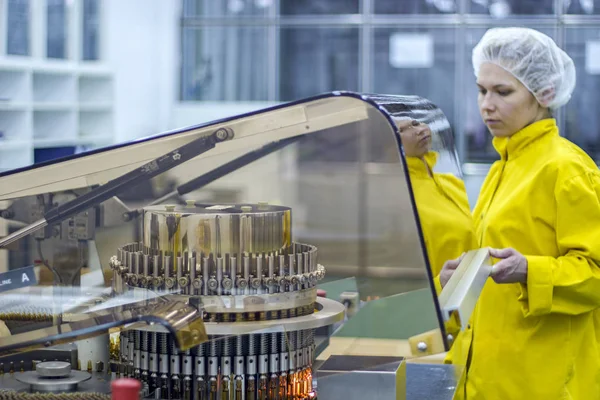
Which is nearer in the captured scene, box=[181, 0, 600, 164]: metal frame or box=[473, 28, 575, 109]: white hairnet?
box=[473, 28, 575, 109]: white hairnet

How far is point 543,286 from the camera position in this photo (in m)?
1.60

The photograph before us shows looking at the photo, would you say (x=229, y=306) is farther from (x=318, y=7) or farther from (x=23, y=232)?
(x=318, y=7)

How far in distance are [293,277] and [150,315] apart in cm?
21

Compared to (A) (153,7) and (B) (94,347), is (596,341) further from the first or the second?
(A) (153,7)

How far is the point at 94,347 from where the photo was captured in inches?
50.1

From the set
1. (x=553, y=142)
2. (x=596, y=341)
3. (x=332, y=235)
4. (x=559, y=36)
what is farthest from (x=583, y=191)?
(x=559, y=36)

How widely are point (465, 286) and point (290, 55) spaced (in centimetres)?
781

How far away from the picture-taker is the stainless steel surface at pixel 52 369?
1.19 meters

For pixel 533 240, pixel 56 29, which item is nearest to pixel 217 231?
pixel 533 240

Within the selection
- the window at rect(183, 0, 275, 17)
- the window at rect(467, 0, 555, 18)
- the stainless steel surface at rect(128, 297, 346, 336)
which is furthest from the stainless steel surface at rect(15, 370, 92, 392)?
the window at rect(183, 0, 275, 17)

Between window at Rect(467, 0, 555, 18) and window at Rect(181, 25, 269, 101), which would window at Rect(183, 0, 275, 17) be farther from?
window at Rect(467, 0, 555, 18)

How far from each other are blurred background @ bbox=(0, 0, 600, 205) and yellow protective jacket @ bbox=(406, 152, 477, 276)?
19.0 feet

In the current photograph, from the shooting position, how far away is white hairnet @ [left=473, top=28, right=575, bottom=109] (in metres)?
1.80

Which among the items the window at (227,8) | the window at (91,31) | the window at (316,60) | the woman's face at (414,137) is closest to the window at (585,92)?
the window at (316,60)
